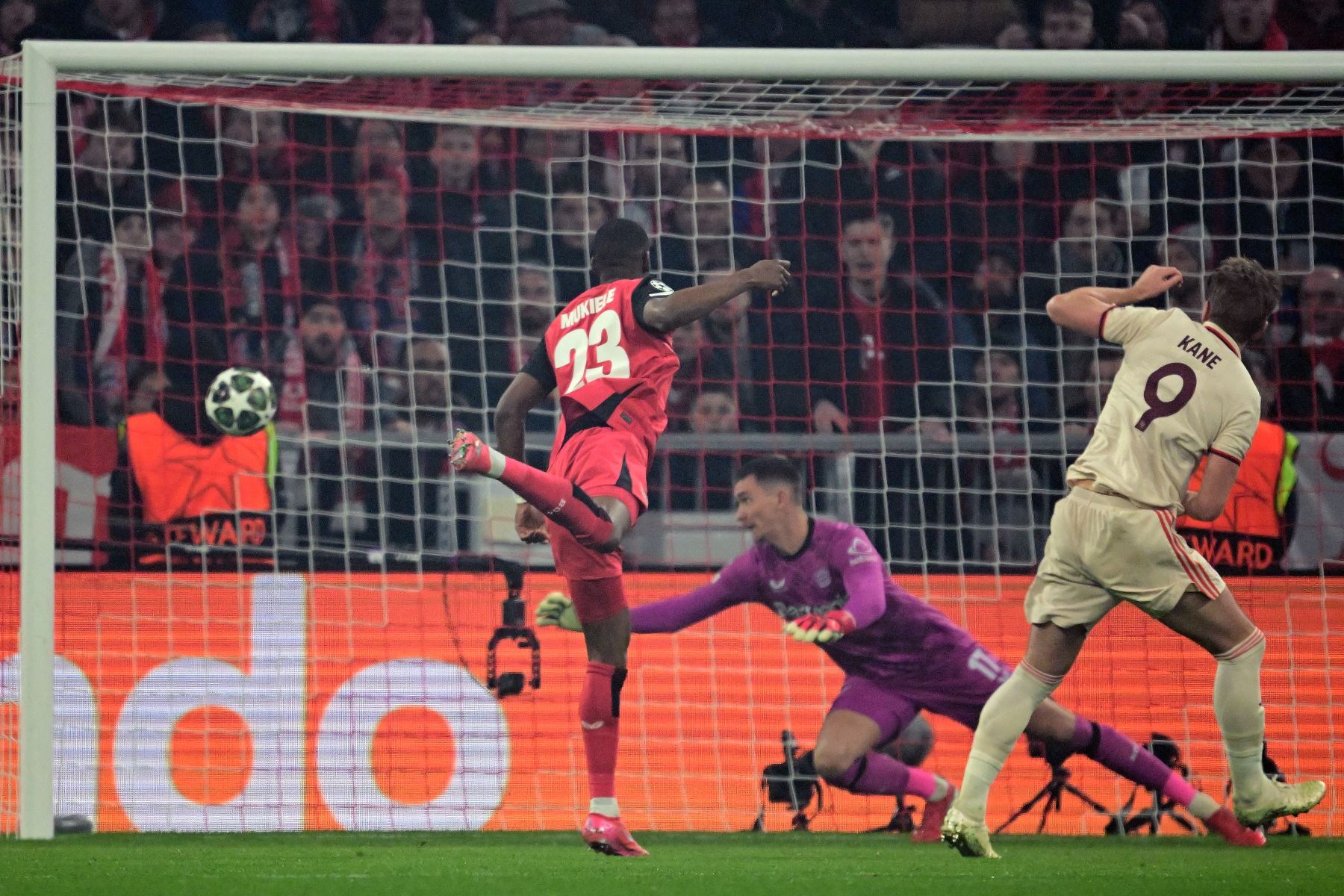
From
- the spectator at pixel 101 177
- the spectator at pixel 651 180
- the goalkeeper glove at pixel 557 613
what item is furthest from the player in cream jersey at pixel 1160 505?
the spectator at pixel 101 177

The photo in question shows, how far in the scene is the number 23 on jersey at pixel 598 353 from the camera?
520 cm

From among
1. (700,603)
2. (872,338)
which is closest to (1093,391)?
(872,338)

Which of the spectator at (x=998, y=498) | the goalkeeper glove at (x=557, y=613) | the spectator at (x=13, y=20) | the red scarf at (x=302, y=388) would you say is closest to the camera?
the goalkeeper glove at (x=557, y=613)

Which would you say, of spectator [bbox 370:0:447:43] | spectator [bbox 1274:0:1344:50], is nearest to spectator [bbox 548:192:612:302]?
spectator [bbox 370:0:447:43]

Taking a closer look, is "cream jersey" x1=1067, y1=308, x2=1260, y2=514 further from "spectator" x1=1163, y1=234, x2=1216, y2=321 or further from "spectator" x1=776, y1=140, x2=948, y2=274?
"spectator" x1=776, y1=140, x2=948, y2=274

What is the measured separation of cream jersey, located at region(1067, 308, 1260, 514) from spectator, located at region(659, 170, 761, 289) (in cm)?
386

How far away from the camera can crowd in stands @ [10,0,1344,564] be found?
314 inches

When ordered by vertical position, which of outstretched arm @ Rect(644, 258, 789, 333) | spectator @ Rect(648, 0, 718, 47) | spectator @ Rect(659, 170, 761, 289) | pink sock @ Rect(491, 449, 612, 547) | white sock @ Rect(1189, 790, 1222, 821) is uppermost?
spectator @ Rect(648, 0, 718, 47)

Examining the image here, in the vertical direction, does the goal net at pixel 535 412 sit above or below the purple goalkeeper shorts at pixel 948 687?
above

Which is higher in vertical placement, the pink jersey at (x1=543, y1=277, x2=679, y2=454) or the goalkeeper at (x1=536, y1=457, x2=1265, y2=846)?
the pink jersey at (x1=543, y1=277, x2=679, y2=454)

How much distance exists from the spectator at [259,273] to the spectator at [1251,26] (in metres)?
5.64

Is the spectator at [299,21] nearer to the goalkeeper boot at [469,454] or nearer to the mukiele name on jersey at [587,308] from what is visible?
the mukiele name on jersey at [587,308]

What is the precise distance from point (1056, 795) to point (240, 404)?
3534 mm

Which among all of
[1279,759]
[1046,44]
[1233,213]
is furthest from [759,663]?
[1046,44]
